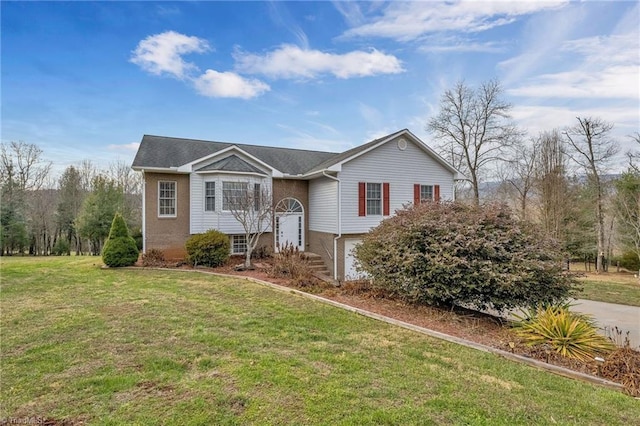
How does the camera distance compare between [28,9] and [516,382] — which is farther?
[28,9]

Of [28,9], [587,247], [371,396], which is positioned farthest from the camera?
[587,247]

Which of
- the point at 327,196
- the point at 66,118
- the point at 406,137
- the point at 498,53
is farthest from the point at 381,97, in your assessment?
the point at 66,118

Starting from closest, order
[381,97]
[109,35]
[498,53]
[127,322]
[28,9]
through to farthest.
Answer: [127,322], [28,9], [109,35], [498,53], [381,97]

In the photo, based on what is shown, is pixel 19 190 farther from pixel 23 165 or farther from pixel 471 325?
pixel 471 325

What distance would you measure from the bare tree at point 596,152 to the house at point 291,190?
13.7m

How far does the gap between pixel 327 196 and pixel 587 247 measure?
20.4 meters

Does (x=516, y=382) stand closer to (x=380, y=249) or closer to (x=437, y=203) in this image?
(x=380, y=249)

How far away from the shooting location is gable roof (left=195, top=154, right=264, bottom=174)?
14359 millimetres

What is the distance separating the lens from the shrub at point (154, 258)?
12944mm

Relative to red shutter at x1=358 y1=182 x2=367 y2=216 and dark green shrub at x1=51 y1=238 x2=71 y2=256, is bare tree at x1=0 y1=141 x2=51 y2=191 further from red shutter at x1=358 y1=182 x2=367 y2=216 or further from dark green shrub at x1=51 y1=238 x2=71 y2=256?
red shutter at x1=358 y1=182 x2=367 y2=216

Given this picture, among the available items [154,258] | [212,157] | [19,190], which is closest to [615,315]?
[212,157]

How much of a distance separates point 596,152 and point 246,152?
80.9 ft

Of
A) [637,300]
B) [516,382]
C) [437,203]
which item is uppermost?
[437,203]

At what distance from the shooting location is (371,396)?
11.4ft
